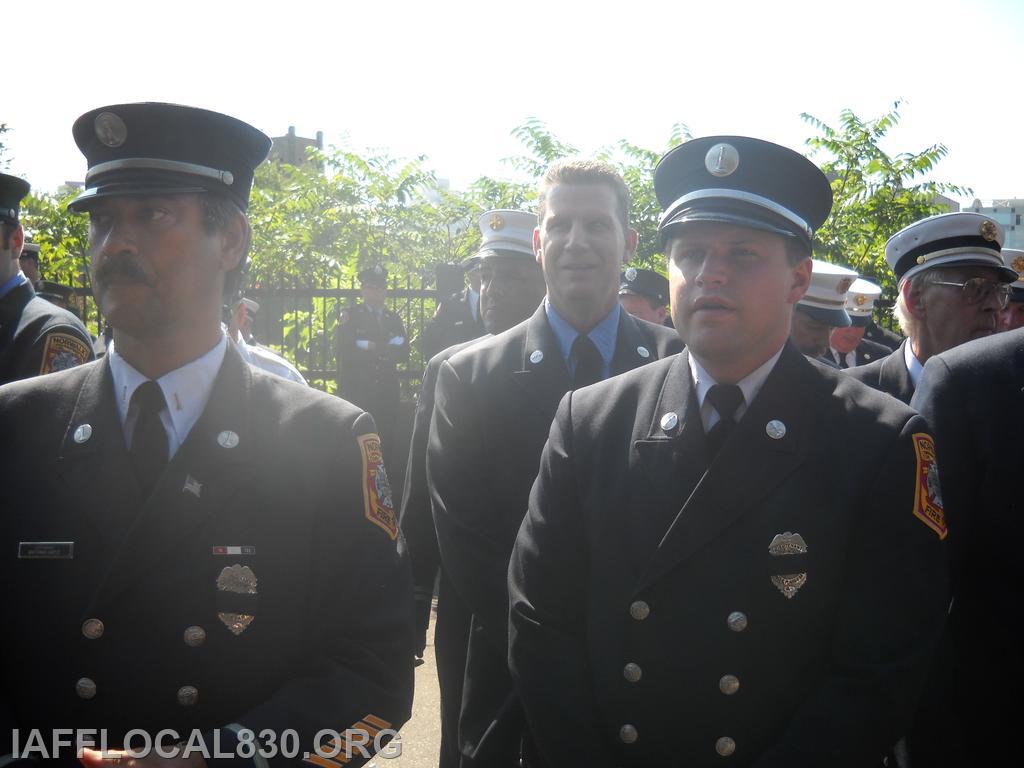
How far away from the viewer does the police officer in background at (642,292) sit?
6.27 m

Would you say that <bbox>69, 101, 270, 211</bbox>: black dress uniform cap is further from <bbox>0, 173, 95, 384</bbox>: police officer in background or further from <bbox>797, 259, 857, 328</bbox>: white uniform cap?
<bbox>797, 259, 857, 328</bbox>: white uniform cap

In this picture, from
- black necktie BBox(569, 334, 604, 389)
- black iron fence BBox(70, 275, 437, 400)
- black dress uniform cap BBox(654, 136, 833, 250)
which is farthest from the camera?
black iron fence BBox(70, 275, 437, 400)

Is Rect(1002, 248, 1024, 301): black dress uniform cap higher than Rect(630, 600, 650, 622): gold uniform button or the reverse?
higher

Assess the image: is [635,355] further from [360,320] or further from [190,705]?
[360,320]

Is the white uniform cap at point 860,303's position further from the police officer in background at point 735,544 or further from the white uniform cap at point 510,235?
the police officer in background at point 735,544

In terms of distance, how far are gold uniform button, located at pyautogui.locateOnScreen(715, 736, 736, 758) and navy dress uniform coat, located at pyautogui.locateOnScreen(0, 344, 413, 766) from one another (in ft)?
2.31

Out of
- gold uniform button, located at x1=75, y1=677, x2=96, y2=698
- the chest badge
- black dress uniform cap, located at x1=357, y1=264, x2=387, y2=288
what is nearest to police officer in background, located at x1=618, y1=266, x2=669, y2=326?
black dress uniform cap, located at x1=357, y1=264, x2=387, y2=288

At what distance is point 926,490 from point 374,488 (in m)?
1.27

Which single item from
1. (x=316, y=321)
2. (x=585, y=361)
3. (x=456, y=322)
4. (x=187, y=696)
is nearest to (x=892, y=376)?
(x=585, y=361)

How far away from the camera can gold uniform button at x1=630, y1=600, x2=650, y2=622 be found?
2082 mm

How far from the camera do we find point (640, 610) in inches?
82.0

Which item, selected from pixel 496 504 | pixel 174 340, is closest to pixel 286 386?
pixel 174 340

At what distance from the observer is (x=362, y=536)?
208cm

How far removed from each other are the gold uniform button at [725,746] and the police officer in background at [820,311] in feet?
10.8
